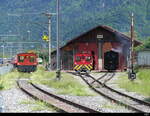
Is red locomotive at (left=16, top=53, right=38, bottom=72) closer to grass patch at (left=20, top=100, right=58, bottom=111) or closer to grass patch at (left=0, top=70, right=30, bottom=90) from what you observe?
grass patch at (left=0, top=70, right=30, bottom=90)

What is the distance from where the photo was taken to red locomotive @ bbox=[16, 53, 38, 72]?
1825 inches

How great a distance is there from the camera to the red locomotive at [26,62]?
152 feet

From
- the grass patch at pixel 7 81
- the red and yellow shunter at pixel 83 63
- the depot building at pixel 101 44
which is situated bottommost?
the grass patch at pixel 7 81

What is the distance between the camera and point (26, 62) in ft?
154

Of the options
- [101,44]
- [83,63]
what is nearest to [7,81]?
[83,63]

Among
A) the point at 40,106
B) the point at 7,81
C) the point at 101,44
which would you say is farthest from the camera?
the point at 101,44

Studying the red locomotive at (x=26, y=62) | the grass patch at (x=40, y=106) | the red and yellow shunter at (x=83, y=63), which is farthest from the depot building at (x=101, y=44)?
the grass patch at (x=40, y=106)

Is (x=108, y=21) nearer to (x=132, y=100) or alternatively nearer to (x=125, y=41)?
(x=125, y=41)

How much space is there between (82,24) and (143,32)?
32.2 meters

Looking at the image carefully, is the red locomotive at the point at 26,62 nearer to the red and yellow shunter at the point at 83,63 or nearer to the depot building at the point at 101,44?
the red and yellow shunter at the point at 83,63

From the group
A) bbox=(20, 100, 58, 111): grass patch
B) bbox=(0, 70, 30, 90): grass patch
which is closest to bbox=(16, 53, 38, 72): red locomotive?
bbox=(0, 70, 30, 90): grass patch

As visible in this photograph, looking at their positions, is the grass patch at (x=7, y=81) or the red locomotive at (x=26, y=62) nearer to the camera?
the grass patch at (x=7, y=81)

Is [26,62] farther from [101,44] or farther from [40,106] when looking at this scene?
[40,106]

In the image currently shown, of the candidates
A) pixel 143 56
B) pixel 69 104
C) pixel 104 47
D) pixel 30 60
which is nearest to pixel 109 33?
pixel 104 47
